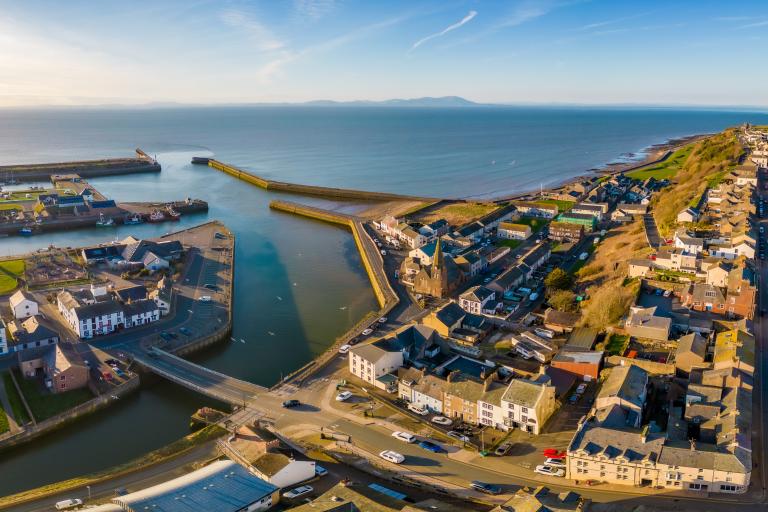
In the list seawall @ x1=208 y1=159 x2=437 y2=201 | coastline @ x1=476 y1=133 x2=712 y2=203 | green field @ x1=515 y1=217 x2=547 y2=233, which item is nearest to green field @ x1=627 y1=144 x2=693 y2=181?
coastline @ x1=476 y1=133 x2=712 y2=203

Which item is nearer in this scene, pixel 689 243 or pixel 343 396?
pixel 343 396

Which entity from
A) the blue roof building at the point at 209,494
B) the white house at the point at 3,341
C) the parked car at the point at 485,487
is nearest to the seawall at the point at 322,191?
the white house at the point at 3,341

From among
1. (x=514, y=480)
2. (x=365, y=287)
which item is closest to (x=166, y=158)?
(x=365, y=287)

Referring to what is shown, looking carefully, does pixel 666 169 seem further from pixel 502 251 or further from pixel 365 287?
pixel 365 287

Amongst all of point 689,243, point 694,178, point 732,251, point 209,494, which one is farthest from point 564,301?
point 694,178

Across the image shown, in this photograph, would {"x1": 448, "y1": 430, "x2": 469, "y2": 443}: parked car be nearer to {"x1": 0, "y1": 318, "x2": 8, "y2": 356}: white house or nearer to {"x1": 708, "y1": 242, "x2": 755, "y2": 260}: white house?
{"x1": 0, "y1": 318, "x2": 8, "y2": 356}: white house

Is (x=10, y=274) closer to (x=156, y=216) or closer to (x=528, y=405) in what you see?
(x=156, y=216)

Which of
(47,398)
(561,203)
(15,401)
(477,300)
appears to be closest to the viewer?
(15,401)
